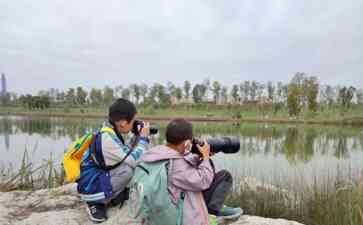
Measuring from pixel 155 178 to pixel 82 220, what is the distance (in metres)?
0.94

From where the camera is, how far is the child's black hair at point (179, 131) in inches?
62.0

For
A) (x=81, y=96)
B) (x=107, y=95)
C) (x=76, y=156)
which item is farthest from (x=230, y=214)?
(x=81, y=96)

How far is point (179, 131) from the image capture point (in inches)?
62.1

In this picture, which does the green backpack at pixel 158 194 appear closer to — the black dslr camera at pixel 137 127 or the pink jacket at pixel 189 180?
the pink jacket at pixel 189 180

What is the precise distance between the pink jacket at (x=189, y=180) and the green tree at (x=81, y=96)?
122 feet

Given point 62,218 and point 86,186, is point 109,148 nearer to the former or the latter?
point 86,186

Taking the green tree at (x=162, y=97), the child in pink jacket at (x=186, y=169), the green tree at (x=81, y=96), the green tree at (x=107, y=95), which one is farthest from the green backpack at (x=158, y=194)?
the green tree at (x=81, y=96)

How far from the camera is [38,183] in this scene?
3.67 m

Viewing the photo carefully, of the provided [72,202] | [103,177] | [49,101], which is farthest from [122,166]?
[49,101]

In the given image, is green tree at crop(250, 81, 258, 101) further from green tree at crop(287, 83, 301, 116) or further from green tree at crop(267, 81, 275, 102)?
green tree at crop(287, 83, 301, 116)

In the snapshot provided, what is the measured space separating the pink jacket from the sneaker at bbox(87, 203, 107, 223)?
0.74 meters

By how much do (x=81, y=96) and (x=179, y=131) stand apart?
37512 mm

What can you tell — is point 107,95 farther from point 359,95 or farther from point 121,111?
point 121,111

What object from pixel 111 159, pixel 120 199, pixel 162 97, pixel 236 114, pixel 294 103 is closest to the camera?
pixel 111 159
